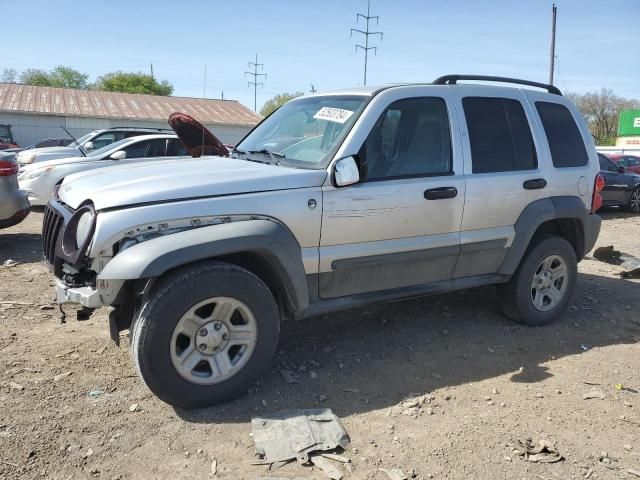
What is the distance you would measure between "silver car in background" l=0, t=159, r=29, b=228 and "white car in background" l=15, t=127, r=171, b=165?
328 centimetres

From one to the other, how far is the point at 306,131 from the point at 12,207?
478 cm

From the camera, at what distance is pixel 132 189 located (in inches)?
125

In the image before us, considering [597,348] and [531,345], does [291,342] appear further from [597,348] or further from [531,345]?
[597,348]

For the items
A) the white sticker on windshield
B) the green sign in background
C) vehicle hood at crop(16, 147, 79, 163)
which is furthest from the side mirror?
the green sign in background

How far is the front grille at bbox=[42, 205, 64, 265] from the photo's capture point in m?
3.55

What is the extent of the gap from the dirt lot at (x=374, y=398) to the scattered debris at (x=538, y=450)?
0.05 m

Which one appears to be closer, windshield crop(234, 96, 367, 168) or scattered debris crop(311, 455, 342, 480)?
scattered debris crop(311, 455, 342, 480)

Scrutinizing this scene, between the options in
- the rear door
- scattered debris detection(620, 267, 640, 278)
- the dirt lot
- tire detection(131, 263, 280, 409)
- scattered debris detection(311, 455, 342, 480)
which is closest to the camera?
scattered debris detection(311, 455, 342, 480)

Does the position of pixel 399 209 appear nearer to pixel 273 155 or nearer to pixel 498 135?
pixel 273 155

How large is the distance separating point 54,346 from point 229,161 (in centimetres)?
197

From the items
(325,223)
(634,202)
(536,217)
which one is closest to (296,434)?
(325,223)

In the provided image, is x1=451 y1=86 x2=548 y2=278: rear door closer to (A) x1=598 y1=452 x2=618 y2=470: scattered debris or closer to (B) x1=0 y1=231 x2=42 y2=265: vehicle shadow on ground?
(A) x1=598 y1=452 x2=618 y2=470: scattered debris

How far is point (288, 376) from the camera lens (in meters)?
3.78

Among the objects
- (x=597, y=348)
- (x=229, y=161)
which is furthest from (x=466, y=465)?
(x=229, y=161)
